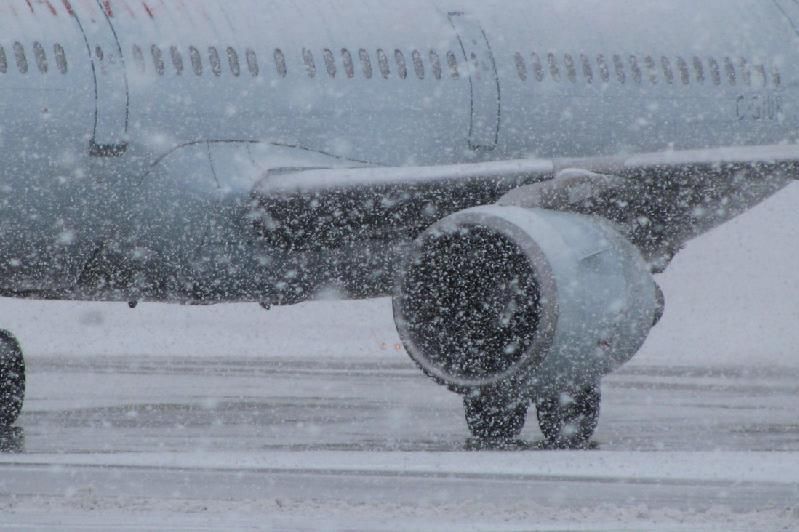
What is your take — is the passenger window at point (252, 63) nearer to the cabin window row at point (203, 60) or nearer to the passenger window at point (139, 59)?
the cabin window row at point (203, 60)

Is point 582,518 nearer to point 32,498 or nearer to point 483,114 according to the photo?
point 32,498

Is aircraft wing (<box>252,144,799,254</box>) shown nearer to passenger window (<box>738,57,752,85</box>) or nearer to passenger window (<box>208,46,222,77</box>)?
passenger window (<box>208,46,222,77</box>)

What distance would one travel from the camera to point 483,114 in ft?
53.8

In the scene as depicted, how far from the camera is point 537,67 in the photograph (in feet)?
55.8

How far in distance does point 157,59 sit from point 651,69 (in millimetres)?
5308

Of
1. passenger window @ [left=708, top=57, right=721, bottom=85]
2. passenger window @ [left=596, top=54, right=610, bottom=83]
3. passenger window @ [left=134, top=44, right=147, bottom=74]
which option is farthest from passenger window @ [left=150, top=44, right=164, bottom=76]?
passenger window @ [left=708, top=57, right=721, bottom=85]

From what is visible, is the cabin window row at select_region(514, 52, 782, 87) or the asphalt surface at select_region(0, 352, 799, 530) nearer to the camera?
the asphalt surface at select_region(0, 352, 799, 530)

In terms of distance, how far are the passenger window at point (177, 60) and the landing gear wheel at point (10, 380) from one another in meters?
2.68

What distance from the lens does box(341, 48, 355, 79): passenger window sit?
52.1 ft

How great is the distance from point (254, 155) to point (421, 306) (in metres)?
2.14

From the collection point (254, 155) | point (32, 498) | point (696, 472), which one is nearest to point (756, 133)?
point (254, 155)

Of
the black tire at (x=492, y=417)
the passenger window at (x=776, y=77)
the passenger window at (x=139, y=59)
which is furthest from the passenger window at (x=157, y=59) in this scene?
the passenger window at (x=776, y=77)

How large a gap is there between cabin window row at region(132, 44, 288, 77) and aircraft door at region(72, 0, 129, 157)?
0.21 meters

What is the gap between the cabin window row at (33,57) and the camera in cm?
1407
